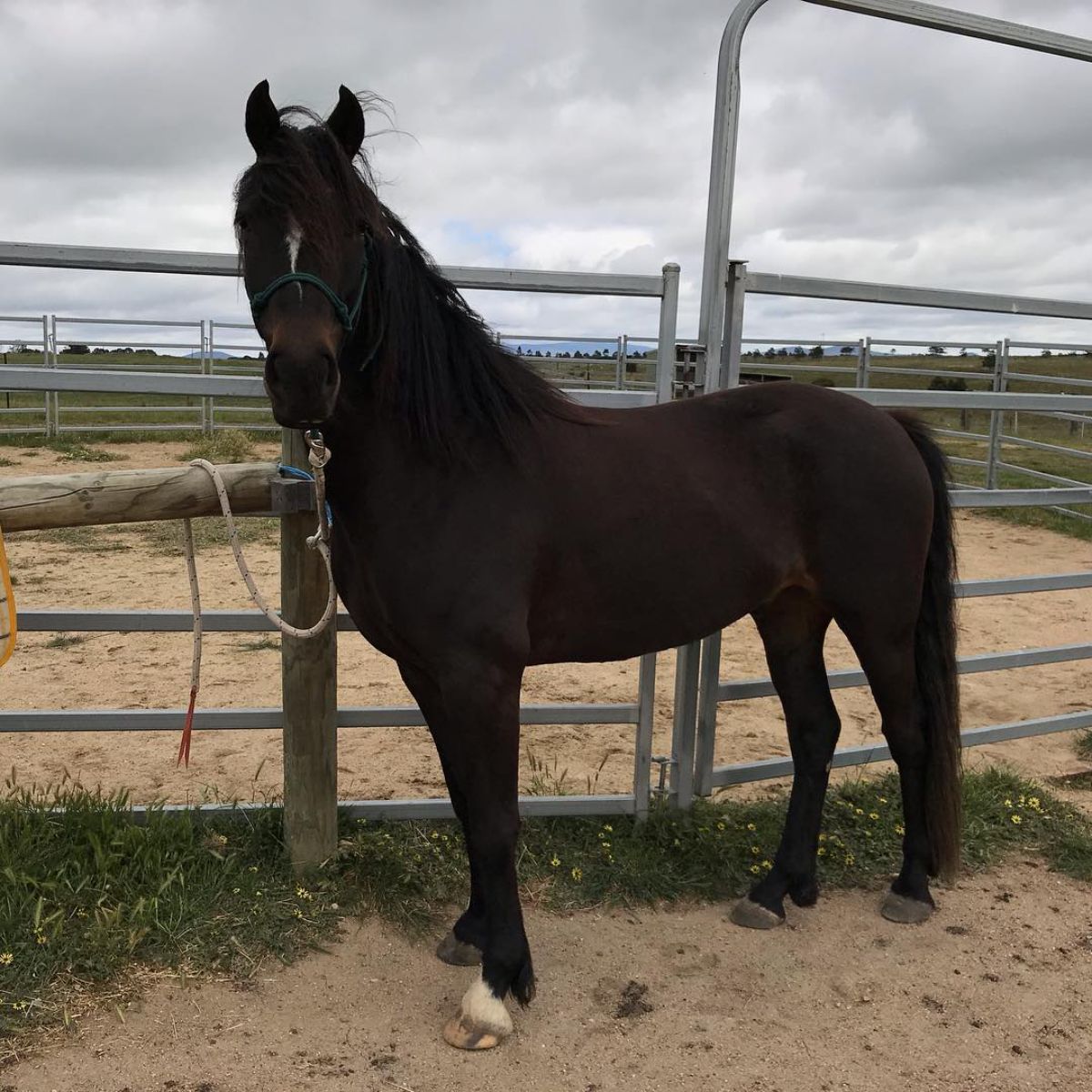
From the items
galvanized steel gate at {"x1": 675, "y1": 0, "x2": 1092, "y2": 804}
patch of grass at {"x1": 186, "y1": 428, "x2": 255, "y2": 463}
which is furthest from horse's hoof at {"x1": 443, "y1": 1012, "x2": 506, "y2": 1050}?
patch of grass at {"x1": 186, "y1": 428, "x2": 255, "y2": 463}

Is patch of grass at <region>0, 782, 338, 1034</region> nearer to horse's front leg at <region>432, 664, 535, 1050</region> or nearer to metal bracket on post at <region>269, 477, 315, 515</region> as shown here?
horse's front leg at <region>432, 664, 535, 1050</region>

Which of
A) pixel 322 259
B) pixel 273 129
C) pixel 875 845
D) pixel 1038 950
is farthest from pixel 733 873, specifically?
pixel 273 129

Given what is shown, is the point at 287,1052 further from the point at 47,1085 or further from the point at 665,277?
the point at 665,277

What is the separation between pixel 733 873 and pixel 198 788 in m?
2.04

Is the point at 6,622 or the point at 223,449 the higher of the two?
the point at 6,622

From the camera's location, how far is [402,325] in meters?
2.12

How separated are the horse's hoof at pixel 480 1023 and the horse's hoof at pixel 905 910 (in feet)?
4.37

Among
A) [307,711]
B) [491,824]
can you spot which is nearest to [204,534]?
[307,711]

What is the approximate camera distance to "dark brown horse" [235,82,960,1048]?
1922mm

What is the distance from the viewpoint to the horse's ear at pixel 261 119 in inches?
73.3

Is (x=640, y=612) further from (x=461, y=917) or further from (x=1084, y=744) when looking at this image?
(x=1084, y=744)

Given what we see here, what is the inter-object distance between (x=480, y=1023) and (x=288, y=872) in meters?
0.91

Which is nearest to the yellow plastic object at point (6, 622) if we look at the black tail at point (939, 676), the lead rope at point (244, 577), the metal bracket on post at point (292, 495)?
the lead rope at point (244, 577)

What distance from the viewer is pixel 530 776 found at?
3.58 meters
